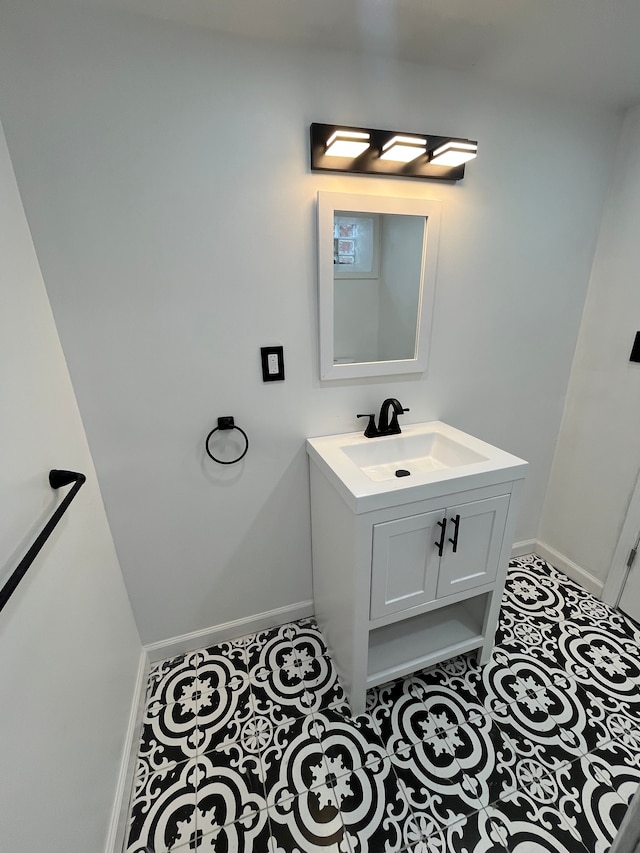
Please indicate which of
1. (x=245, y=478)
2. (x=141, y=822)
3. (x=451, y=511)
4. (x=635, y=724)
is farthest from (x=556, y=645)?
(x=141, y=822)

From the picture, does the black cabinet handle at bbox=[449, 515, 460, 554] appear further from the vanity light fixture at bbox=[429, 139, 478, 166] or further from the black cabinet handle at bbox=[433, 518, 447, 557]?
the vanity light fixture at bbox=[429, 139, 478, 166]

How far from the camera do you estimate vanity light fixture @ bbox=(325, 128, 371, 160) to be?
1.14 meters

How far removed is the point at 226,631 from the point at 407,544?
3.38ft

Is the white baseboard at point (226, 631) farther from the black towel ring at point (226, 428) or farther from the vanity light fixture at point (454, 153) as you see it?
the vanity light fixture at point (454, 153)

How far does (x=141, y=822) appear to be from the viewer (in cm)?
109

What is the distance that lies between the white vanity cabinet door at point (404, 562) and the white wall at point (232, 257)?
20.4 inches

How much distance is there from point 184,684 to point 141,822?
1.38 feet

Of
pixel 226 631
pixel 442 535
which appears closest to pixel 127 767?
pixel 226 631

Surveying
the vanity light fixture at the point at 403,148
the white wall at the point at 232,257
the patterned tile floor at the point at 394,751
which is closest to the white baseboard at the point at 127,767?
the patterned tile floor at the point at 394,751

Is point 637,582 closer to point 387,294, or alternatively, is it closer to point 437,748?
point 437,748

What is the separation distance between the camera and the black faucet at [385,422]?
150 centimetres

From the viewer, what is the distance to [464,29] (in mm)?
1063

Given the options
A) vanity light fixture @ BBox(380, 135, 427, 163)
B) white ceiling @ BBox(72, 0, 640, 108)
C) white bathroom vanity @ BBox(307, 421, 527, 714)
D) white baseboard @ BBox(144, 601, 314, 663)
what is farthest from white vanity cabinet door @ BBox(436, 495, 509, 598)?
white ceiling @ BBox(72, 0, 640, 108)

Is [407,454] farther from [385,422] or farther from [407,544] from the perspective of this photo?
[407,544]
